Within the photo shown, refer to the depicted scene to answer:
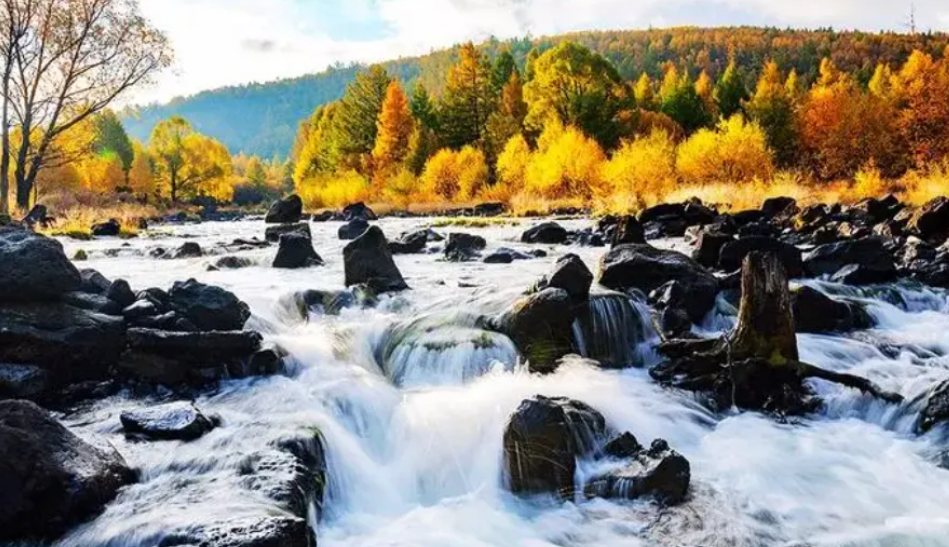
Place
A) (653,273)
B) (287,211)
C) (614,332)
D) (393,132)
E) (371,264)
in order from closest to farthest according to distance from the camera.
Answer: (614,332) < (653,273) < (371,264) < (287,211) < (393,132)

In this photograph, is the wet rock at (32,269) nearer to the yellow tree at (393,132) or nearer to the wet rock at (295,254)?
the wet rock at (295,254)

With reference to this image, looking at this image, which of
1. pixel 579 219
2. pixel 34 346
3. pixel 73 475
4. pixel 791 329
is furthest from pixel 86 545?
pixel 579 219

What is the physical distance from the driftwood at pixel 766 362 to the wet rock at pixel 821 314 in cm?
253

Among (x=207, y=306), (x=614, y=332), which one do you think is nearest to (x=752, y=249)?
(x=614, y=332)

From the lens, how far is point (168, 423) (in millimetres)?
6684

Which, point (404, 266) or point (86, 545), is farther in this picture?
point (404, 266)

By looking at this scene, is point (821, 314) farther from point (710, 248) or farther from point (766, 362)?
point (710, 248)

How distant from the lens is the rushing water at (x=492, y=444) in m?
5.61

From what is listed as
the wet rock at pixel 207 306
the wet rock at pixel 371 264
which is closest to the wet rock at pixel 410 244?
the wet rock at pixel 371 264

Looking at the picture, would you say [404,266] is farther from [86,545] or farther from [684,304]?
[86,545]

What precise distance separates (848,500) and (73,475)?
6332mm

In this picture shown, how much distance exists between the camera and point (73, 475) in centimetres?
514

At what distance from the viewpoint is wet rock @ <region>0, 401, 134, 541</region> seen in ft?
15.8

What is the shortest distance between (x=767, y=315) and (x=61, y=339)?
8002mm
